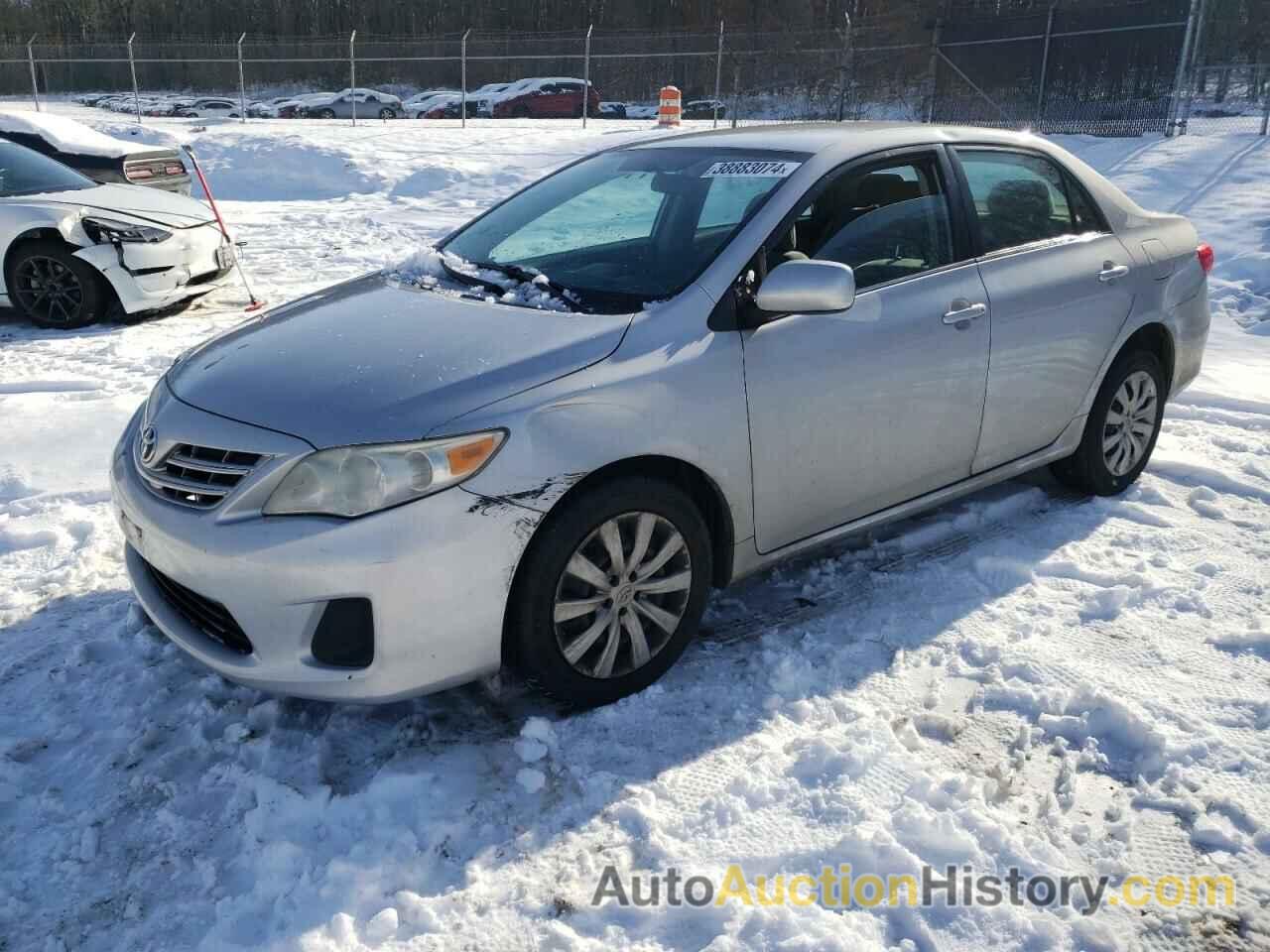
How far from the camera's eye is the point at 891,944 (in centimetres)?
216

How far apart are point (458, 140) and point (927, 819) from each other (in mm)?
18468

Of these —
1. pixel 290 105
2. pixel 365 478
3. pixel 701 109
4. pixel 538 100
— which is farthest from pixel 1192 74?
pixel 290 105

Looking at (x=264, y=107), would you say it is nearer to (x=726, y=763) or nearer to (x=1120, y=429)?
(x=1120, y=429)

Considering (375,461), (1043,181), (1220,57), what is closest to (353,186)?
(1043,181)

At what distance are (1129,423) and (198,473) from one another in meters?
3.84

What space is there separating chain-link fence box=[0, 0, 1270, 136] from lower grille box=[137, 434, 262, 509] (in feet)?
56.9

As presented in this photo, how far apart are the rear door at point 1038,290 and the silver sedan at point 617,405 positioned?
0.01 m

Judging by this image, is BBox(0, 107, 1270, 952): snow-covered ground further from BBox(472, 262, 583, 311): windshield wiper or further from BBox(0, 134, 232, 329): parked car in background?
BBox(0, 134, 232, 329): parked car in background

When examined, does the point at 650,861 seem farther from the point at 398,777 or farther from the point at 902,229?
the point at 902,229

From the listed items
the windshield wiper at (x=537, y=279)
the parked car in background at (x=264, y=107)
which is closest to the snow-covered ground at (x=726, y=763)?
the windshield wiper at (x=537, y=279)

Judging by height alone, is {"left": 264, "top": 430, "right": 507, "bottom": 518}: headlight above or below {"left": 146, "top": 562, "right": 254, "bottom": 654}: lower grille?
above

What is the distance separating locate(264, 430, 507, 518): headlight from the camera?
252 cm

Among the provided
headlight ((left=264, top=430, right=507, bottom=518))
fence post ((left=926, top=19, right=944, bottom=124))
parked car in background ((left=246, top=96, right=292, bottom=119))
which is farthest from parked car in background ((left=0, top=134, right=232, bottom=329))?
parked car in background ((left=246, top=96, right=292, bottom=119))

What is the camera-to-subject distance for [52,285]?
726 centimetres
